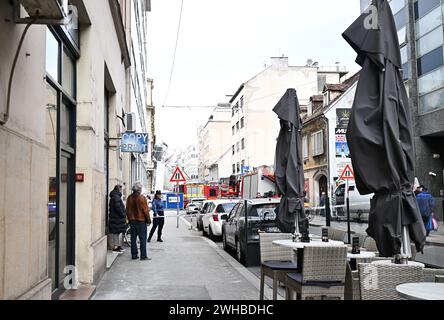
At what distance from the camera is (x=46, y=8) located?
155 inches

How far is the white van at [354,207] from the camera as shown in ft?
51.0

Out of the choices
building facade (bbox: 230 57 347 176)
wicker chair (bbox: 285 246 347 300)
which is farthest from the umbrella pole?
building facade (bbox: 230 57 347 176)

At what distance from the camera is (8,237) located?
151 inches

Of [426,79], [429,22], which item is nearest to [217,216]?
[426,79]

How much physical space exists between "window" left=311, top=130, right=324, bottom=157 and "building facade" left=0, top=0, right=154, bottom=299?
82.6 ft

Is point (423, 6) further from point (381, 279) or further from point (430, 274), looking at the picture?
point (381, 279)

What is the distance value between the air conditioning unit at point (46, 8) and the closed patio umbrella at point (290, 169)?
5035mm

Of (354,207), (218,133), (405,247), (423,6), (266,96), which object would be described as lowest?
(354,207)

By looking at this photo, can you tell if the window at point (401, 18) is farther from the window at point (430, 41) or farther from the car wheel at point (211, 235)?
the car wheel at point (211, 235)

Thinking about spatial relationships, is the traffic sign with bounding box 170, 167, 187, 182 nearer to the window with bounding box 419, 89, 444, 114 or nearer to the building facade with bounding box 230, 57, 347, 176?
the window with bounding box 419, 89, 444, 114

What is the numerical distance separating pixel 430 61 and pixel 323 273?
25357 mm

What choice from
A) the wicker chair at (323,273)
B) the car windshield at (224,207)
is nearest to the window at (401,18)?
the car windshield at (224,207)
